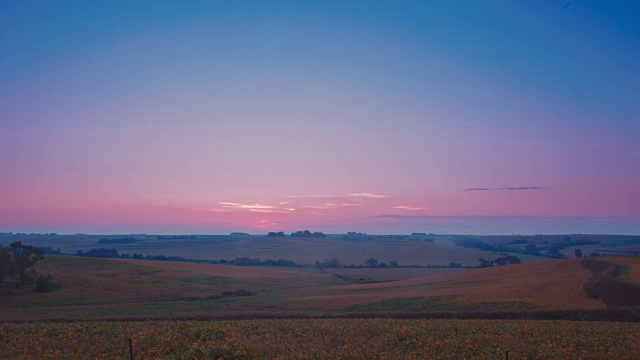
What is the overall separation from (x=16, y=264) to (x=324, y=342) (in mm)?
49721

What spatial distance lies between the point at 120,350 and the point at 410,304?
85.8 feet

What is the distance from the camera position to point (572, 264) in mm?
58531

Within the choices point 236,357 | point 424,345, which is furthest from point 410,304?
point 236,357

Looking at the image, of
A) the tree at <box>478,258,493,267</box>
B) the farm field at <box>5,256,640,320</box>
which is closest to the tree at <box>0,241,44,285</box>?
the farm field at <box>5,256,640,320</box>

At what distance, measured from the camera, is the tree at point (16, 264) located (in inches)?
1962

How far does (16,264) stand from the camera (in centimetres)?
5084

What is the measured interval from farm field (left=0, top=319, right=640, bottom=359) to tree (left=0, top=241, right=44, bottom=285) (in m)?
39.1

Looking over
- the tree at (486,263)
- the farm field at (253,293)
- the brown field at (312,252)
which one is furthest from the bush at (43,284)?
the tree at (486,263)

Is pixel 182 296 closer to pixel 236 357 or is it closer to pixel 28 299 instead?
pixel 28 299

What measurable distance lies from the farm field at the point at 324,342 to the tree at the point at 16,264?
39.1 m

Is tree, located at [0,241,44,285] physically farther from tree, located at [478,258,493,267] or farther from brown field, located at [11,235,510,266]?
tree, located at [478,258,493,267]

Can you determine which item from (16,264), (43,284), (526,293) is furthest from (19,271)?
(526,293)

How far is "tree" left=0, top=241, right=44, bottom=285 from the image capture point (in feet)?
164

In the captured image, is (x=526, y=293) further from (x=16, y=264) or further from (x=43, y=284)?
(x=16, y=264)
